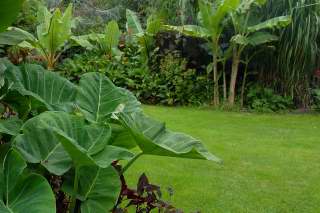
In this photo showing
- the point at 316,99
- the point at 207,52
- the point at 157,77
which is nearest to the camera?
the point at 316,99

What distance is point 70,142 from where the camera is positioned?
169 centimetres

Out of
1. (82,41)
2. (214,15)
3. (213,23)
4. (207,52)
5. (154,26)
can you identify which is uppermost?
(214,15)

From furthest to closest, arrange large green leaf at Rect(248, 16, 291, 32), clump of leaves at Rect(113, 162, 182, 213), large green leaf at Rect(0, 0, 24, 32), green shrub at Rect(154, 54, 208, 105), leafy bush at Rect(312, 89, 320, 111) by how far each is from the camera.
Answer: green shrub at Rect(154, 54, 208, 105) < leafy bush at Rect(312, 89, 320, 111) < large green leaf at Rect(248, 16, 291, 32) < clump of leaves at Rect(113, 162, 182, 213) < large green leaf at Rect(0, 0, 24, 32)

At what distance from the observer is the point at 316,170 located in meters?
5.22

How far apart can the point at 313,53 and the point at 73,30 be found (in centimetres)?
659

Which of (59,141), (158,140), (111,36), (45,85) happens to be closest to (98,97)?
(45,85)

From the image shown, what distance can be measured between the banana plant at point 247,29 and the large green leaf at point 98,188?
7.02 meters

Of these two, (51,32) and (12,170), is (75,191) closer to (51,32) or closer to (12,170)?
(12,170)

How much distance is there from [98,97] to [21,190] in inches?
26.1

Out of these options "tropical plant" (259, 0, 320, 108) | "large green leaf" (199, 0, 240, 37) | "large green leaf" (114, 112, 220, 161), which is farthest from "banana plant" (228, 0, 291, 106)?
"large green leaf" (114, 112, 220, 161)

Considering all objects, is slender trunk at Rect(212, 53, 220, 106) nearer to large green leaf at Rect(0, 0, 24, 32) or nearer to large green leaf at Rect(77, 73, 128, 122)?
large green leaf at Rect(77, 73, 128, 122)

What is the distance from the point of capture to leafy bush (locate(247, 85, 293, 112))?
9500 mm

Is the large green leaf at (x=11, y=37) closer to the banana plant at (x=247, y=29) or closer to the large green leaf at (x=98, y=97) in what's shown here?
the large green leaf at (x=98, y=97)

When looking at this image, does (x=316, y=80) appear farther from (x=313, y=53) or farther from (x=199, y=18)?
(x=199, y=18)
